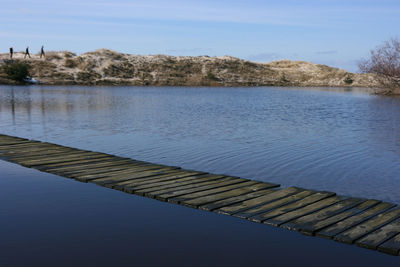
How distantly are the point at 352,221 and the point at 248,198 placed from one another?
7.33 ft

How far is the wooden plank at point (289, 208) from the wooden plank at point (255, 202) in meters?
0.46

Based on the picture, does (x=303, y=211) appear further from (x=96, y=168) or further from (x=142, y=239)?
(x=96, y=168)

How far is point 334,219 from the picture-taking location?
7758 mm

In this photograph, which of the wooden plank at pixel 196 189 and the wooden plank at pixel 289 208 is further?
the wooden plank at pixel 196 189

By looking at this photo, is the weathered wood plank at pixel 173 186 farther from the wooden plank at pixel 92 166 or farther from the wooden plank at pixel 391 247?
the wooden plank at pixel 391 247

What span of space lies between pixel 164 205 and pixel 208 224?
4.57 feet

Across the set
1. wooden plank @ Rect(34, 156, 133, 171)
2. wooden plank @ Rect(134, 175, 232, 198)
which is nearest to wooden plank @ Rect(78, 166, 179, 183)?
wooden plank @ Rect(134, 175, 232, 198)

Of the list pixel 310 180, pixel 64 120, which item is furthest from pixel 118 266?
pixel 64 120

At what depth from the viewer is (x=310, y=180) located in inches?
453

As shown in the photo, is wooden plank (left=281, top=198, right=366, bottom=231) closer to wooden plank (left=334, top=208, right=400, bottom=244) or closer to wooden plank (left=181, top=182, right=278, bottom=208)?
wooden plank (left=334, top=208, right=400, bottom=244)

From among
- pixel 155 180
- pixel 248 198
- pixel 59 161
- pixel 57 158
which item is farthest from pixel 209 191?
pixel 57 158

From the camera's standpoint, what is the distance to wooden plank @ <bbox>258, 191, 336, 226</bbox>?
25.3ft

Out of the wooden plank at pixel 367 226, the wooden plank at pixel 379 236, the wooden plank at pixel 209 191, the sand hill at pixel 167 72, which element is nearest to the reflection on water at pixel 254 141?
the wooden plank at pixel 209 191

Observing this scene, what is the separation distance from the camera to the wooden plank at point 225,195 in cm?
873
